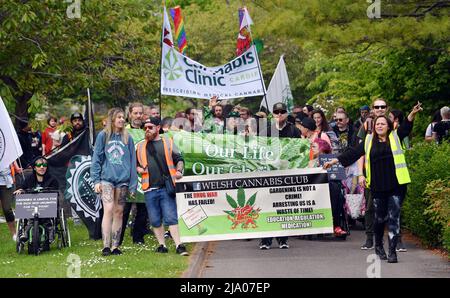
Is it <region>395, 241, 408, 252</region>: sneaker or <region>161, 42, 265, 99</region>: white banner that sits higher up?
<region>161, 42, 265, 99</region>: white banner

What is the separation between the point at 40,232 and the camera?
14969 millimetres

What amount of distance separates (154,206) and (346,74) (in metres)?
17.2

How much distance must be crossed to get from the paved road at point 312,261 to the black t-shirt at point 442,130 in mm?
3739

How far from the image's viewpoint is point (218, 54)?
44781 millimetres

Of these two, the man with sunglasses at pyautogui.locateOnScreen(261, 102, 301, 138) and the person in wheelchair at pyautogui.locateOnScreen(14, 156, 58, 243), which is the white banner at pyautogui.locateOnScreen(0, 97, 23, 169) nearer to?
the person in wheelchair at pyautogui.locateOnScreen(14, 156, 58, 243)

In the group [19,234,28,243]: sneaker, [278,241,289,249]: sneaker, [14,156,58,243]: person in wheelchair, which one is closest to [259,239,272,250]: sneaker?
[278,241,289,249]: sneaker

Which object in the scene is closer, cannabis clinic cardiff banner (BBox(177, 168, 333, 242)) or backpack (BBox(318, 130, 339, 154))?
cannabis clinic cardiff banner (BBox(177, 168, 333, 242))

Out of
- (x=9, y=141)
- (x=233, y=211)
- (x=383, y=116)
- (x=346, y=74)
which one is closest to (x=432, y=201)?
(x=383, y=116)

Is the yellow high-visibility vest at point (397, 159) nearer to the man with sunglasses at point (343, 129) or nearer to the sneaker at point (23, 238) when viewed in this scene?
the man with sunglasses at point (343, 129)

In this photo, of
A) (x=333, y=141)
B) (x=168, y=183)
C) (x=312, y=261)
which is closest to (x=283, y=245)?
(x=312, y=261)

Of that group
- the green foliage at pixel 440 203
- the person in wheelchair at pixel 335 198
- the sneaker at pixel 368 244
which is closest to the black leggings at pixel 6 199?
the person in wheelchair at pixel 335 198

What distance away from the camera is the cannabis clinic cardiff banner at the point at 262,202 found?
14.7 meters

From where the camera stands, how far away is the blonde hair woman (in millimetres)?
14359
